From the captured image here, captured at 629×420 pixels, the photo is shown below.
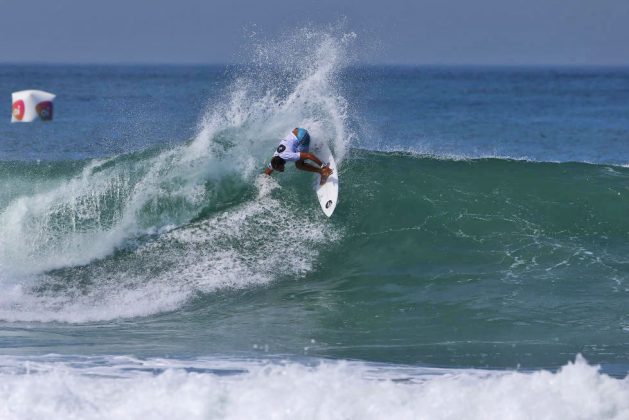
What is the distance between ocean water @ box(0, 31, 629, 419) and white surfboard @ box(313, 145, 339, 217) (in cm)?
26

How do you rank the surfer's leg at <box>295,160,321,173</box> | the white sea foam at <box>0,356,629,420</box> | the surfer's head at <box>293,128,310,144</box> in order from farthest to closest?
1. the surfer's leg at <box>295,160,321,173</box>
2. the surfer's head at <box>293,128,310,144</box>
3. the white sea foam at <box>0,356,629,420</box>

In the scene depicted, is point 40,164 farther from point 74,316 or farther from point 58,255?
point 74,316

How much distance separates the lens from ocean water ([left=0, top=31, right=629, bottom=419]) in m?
7.46

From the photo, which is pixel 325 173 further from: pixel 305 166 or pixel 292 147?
pixel 292 147

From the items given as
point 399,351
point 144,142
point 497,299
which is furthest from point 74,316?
point 144,142

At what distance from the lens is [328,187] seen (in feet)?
46.7

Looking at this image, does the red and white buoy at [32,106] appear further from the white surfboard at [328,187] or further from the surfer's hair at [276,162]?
the white surfboard at [328,187]

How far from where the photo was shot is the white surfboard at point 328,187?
14070 millimetres

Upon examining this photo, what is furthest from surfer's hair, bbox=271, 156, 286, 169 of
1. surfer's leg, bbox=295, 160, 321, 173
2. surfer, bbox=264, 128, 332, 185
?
surfer's leg, bbox=295, 160, 321, 173

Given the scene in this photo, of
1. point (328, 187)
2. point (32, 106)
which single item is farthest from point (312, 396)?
point (32, 106)

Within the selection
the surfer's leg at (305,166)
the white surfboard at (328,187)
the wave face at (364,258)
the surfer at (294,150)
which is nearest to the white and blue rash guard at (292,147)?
the surfer at (294,150)

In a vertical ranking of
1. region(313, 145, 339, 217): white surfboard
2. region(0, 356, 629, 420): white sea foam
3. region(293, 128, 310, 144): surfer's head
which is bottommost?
region(0, 356, 629, 420): white sea foam

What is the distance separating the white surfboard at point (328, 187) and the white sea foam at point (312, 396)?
6370 millimetres

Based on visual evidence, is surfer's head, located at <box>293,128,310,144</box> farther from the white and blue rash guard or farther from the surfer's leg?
the surfer's leg
